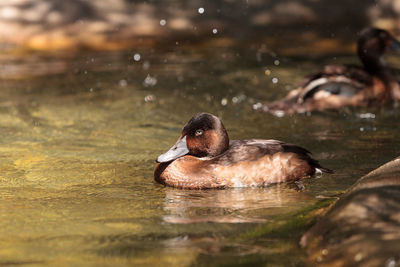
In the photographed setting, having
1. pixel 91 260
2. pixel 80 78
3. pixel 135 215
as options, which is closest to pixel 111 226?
pixel 135 215

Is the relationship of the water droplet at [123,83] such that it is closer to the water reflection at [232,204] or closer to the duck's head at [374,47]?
the duck's head at [374,47]

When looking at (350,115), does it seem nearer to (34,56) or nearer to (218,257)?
(218,257)

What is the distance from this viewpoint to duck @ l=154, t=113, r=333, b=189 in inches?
253

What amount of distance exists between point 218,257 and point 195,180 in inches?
79.0

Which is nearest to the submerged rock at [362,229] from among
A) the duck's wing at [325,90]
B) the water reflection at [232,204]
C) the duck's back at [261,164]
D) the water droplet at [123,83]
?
the water reflection at [232,204]

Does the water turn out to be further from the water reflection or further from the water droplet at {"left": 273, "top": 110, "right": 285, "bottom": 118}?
the water droplet at {"left": 273, "top": 110, "right": 285, "bottom": 118}

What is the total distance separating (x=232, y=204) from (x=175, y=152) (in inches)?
38.7

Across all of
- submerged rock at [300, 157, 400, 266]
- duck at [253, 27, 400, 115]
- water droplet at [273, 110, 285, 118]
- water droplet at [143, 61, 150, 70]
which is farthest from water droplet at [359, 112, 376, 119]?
water droplet at [143, 61, 150, 70]

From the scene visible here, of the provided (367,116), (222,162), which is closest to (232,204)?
(222,162)

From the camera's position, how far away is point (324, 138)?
322 inches

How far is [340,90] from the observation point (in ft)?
32.7

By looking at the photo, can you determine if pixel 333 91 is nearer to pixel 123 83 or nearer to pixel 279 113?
pixel 279 113

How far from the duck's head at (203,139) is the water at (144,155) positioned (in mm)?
410

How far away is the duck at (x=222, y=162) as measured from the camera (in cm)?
644
